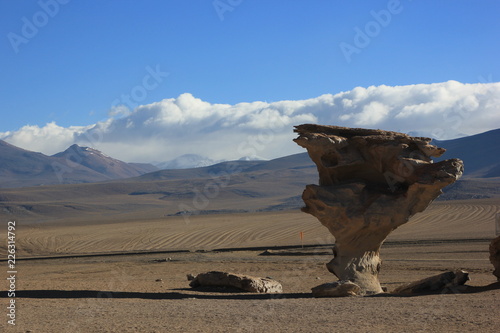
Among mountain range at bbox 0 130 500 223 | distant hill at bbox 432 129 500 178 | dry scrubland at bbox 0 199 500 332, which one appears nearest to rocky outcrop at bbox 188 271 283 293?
dry scrubland at bbox 0 199 500 332

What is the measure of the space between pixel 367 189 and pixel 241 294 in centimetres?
362

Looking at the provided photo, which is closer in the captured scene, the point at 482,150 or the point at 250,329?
the point at 250,329

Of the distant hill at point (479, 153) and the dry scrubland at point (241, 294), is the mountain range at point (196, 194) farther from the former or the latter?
the dry scrubland at point (241, 294)

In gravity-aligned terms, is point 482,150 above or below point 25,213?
above

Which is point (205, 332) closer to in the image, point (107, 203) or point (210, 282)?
point (210, 282)

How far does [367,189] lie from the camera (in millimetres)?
13773

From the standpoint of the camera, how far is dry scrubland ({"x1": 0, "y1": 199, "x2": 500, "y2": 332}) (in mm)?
8750

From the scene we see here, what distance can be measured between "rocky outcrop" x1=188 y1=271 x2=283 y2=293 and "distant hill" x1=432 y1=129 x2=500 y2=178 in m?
109

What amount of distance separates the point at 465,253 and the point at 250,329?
49.2ft

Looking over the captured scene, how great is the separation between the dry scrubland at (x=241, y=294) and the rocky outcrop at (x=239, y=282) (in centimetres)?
28

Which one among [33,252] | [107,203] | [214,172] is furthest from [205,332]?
[214,172]

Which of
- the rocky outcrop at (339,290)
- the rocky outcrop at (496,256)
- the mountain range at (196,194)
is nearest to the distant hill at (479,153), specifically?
the mountain range at (196,194)

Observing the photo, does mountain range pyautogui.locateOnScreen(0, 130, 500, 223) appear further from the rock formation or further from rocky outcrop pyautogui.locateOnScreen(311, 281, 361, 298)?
rocky outcrop pyautogui.locateOnScreen(311, 281, 361, 298)

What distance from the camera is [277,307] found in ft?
34.5
